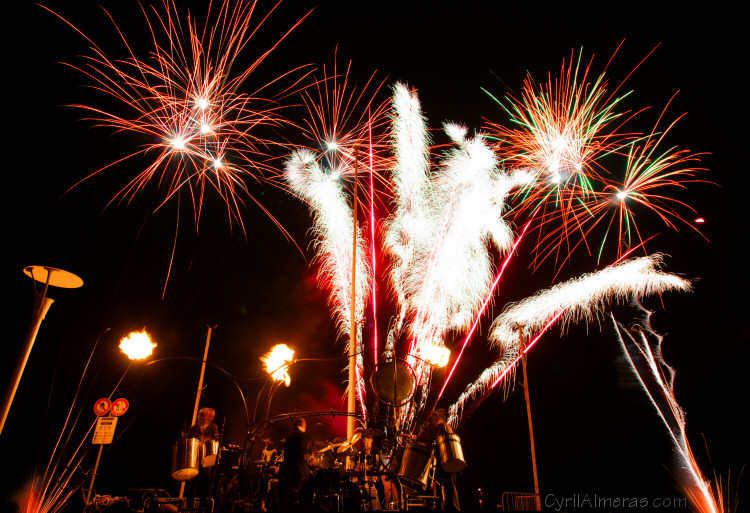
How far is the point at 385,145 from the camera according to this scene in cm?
1712

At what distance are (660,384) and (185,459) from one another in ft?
75.8

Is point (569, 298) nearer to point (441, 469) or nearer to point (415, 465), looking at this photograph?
point (441, 469)

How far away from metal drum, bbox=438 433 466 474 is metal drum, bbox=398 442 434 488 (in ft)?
0.82

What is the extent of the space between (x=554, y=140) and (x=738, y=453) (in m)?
16.1

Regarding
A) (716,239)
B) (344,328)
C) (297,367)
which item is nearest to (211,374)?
(297,367)

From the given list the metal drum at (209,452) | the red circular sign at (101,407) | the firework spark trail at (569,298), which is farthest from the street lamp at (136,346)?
the firework spark trail at (569,298)

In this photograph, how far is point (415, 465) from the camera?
280 inches

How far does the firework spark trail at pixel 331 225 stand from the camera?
17.2 metres

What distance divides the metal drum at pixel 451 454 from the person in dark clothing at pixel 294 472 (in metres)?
2.05

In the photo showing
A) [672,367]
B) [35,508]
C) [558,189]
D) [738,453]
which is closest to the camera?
[35,508]

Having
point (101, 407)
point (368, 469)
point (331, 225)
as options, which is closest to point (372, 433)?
point (368, 469)

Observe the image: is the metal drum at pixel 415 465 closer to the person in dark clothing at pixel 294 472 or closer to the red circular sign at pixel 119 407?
the person in dark clothing at pixel 294 472

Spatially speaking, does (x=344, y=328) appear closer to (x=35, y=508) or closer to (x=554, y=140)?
(x=554, y=140)

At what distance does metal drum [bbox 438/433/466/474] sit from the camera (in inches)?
275
